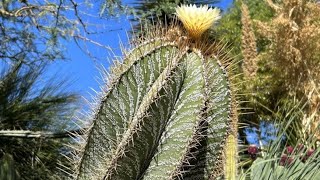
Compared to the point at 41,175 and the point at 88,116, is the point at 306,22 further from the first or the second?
the point at 88,116

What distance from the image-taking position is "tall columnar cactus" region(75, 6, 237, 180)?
6.81ft

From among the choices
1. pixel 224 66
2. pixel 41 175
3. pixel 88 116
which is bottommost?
pixel 41 175

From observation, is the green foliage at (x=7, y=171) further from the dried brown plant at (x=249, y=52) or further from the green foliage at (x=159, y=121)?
the dried brown plant at (x=249, y=52)

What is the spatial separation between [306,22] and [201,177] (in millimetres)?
6375

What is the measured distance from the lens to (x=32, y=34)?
5.70 meters

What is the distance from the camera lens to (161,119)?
6.91 ft

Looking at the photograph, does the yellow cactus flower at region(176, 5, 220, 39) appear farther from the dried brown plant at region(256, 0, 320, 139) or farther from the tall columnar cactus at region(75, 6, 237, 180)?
the dried brown plant at region(256, 0, 320, 139)

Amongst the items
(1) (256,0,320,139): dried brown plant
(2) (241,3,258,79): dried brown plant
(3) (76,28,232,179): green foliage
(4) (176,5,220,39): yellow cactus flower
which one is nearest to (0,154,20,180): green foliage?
(3) (76,28,232,179): green foliage

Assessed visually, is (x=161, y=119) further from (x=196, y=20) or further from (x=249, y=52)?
(x=249, y=52)

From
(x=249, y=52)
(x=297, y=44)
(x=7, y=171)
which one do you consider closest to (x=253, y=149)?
(x=7, y=171)

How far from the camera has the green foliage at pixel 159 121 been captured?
2.07 metres

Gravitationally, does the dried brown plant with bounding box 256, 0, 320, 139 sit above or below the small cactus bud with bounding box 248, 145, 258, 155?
above

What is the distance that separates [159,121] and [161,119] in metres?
0.01

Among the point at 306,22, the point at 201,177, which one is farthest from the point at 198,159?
the point at 306,22
